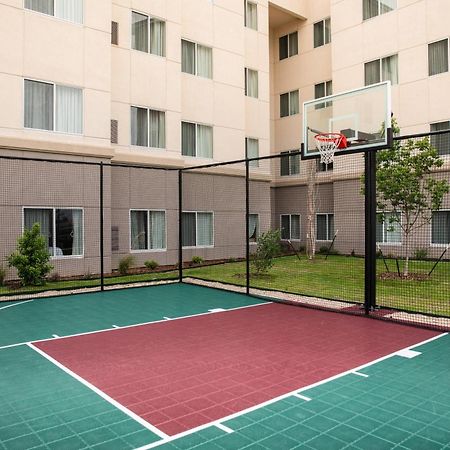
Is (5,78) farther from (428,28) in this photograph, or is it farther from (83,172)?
(428,28)

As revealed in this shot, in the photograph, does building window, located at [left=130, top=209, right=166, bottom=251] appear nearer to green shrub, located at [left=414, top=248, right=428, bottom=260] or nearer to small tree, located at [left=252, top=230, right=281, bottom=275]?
small tree, located at [left=252, top=230, right=281, bottom=275]

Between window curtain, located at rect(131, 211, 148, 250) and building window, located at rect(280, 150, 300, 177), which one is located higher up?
building window, located at rect(280, 150, 300, 177)

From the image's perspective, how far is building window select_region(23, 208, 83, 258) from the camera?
12773mm

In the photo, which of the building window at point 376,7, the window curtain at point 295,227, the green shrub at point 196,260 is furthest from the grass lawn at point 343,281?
the building window at point 376,7

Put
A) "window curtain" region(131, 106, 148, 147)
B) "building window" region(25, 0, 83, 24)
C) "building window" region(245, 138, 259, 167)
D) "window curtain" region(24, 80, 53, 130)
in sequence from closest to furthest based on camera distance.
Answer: "window curtain" region(24, 80, 53, 130)
"building window" region(25, 0, 83, 24)
"window curtain" region(131, 106, 148, 147)
"building window" region(245, 138, 259, 167)

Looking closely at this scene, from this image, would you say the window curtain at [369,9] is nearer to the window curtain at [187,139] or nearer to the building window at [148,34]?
the building window at [148,34]

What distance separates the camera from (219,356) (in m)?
5.99

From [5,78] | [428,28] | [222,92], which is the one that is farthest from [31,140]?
[428,28]

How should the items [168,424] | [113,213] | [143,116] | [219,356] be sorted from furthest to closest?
[143,116] < [113,213] < [219,356] < [168,424]

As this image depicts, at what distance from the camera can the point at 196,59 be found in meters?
17.6

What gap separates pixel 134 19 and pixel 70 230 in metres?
7.74

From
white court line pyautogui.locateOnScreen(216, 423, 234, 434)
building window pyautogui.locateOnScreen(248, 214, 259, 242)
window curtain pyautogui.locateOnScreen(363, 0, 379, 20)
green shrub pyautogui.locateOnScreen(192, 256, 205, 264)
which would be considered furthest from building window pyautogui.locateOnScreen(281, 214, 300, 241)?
white court line pyautogui.locateOnScreen(216, 423, 234, 434)

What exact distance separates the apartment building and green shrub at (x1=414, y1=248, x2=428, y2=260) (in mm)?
1206

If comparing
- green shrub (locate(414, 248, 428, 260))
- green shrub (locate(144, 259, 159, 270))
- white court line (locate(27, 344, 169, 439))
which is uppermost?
green shrub (locate(414, 248, 428, 260))
